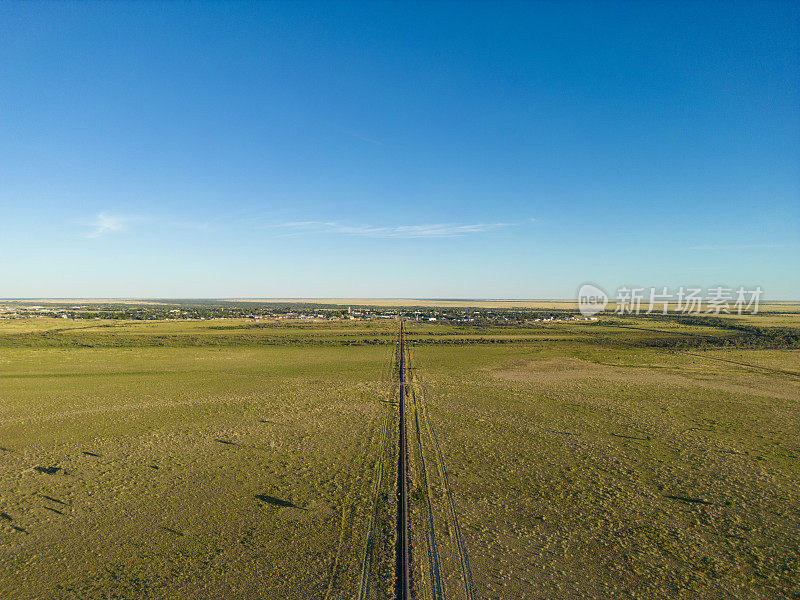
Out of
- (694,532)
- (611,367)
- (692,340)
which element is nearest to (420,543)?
(694,532)

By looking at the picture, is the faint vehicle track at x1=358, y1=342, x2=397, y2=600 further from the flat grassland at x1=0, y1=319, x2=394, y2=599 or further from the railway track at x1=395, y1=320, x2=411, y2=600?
the railway track at x1=395, y1=320, x2=411, y2=600

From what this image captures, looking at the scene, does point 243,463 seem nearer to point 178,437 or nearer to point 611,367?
point 178,437

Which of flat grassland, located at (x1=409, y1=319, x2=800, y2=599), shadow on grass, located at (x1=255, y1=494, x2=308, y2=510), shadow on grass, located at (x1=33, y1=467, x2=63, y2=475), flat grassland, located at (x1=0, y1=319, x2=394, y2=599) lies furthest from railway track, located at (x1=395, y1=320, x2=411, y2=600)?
shadow on grass, located at (x1=33, y1=467, x2=63, y2=475)

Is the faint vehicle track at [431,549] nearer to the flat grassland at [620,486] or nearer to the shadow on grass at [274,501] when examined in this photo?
the flat grassland at [620,486]

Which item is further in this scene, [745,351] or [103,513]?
[745,351]

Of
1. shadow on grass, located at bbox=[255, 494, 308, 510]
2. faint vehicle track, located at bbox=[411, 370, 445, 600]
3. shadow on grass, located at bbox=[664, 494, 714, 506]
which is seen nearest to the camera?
faint vehicle track, located at bbox=[411, 370, 445, 600]

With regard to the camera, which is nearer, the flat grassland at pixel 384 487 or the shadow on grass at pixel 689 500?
the flat grassland at pixel 384 487

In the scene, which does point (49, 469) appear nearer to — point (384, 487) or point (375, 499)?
point (375, 499)

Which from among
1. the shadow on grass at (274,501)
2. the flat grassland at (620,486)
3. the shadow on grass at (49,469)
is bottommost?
the shadow on grass at (49,469)

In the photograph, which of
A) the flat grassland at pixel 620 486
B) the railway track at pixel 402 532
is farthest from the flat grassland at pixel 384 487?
the railway track at pixel 402 532
